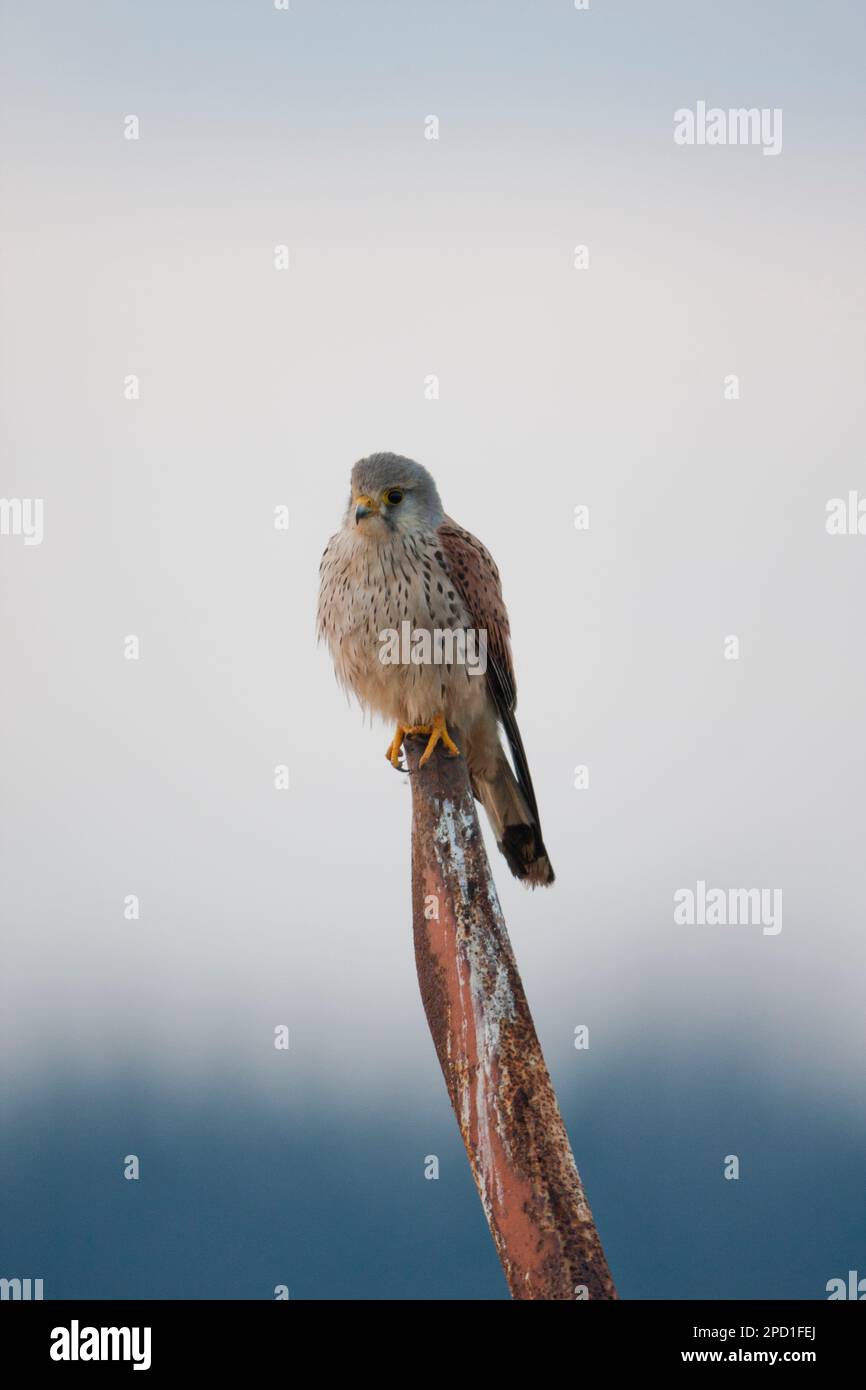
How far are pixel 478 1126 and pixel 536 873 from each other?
1.06 m

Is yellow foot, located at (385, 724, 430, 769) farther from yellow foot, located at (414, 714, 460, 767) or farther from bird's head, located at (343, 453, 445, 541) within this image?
bird's head, located at (343, 453, 445, 541)

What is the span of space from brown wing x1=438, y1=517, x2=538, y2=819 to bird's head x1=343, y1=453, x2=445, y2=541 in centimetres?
9

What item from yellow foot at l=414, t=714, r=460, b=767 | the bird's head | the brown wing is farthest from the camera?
the brown wing

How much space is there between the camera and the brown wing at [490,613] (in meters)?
3.68

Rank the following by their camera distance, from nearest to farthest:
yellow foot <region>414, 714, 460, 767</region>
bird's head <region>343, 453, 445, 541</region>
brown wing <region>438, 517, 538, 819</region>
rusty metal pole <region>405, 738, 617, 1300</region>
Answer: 1. rusty metal pole <region>405, 738, 617, 1300</region>
2. yellow foot <region>414, 714, 460, 767</region>
3. bird's head <region>343, 453, 445, 541</region>
4. brown wing <region>438, 517, 538, 819</region>

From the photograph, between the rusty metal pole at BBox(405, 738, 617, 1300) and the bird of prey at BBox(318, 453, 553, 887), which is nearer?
the rusty metal pole at BBox(405, 738, 617, 1300)

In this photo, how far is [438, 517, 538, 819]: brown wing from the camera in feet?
12.1

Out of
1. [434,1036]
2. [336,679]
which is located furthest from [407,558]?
[434,1036]

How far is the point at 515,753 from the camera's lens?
369 cm

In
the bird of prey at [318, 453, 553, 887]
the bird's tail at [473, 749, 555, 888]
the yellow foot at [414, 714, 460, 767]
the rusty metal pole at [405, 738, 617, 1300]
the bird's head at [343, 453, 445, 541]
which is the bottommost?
the rusty metal pole at [405, 738, 617, 1300]

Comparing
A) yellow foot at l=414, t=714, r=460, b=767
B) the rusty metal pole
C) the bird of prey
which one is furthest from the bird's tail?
the rusty metal pole

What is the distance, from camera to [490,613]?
373cm

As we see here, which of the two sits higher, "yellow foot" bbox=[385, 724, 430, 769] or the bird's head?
the bird's head
